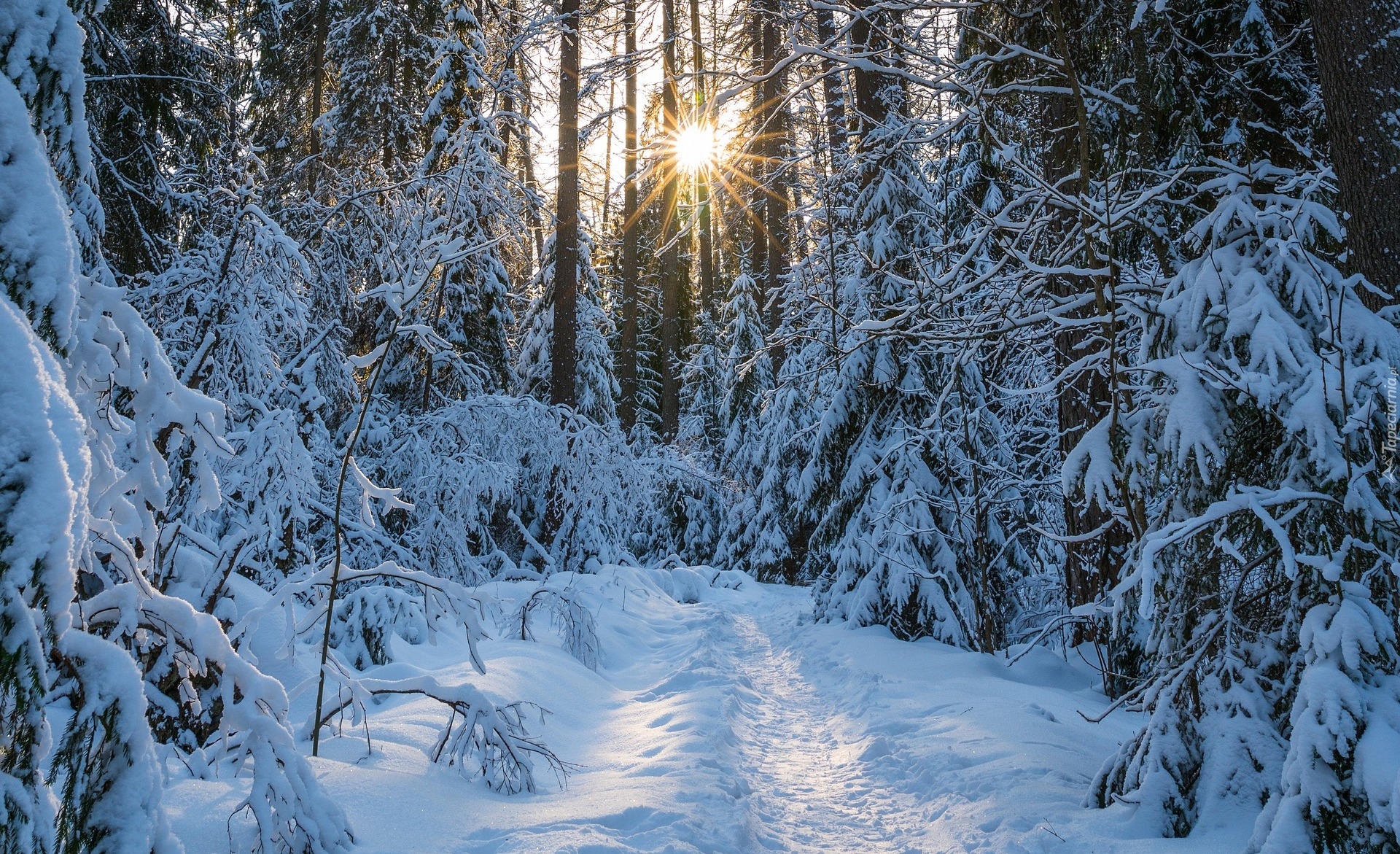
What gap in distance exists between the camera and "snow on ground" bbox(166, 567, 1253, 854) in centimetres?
303

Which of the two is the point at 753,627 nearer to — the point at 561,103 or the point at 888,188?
the point at 888,188

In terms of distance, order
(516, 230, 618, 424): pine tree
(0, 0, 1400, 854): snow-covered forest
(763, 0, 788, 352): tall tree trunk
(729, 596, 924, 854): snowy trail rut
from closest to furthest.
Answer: (0, 0, 1400, 854): snow-covered forest, (729, 596, 924, 854): snowy trail rut, (763, 0, 788, 352): tall tree trunk, (516, 230, 618, 424): pine tree

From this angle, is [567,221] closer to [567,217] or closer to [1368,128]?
[567,217]

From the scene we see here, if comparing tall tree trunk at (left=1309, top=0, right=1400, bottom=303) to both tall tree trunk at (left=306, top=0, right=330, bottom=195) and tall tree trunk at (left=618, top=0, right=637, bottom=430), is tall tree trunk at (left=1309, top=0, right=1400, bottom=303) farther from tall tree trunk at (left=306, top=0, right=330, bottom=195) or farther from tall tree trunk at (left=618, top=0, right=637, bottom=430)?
tall tree trunk at (left=618, top=0, right=637, bottom=430)

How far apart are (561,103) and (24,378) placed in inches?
492

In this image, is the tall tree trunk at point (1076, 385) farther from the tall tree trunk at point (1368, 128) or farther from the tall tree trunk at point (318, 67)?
the tall tree trunk at point (318, 67)

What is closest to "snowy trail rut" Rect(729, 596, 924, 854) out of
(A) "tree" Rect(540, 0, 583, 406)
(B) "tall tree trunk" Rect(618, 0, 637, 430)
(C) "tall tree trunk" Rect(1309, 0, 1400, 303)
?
(C) "tall tree trunk" Rect(1309, 0, 1400, 303)

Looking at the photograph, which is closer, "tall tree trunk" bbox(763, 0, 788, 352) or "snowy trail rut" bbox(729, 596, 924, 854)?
"snowy trail rut" bbox(729, 596, 924, 854)

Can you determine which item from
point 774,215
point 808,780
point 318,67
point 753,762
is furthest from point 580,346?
point 808,780

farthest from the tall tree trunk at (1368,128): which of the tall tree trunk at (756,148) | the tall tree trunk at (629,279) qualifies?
the tall tree trunk at (629,279)

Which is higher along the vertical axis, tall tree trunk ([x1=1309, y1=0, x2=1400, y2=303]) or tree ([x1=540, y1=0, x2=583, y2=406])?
tree ([x1=540, y1=0, x2=583, y2=406])

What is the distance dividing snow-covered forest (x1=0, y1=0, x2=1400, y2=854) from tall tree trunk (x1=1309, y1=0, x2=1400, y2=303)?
2cm

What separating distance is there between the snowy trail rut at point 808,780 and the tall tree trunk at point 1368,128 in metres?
3.30

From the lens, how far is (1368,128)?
3.28 metres
